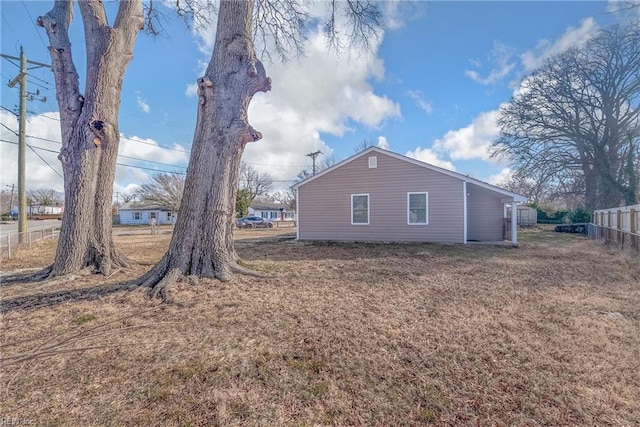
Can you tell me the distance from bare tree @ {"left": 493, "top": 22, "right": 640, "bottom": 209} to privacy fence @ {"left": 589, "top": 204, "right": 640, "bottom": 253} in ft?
20.1

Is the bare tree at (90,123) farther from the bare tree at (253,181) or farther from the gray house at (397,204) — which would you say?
the bare tree at (253,181)

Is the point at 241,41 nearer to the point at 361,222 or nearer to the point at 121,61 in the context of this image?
the point at 121,61

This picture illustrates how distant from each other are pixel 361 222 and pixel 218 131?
8213mm

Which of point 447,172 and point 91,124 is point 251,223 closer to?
point 447,172

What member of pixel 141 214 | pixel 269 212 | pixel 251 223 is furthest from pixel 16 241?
pixel 269 212

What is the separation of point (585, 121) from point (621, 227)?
503 inches

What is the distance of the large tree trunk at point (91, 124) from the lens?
5523 millimetres

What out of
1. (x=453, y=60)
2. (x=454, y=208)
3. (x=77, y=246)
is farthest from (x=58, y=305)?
(x=453, y=60)

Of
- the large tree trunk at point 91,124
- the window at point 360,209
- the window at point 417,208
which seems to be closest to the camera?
the large tree trunk at point 91,124


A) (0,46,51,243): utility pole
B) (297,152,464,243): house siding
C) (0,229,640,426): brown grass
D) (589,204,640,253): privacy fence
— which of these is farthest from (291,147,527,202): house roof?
(0,46,51,243): utility pole

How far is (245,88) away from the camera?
16.5ft

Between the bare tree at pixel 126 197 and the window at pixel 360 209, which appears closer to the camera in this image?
the window at pixel 360 209

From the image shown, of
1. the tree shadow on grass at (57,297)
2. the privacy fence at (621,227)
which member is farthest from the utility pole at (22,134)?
the privacy fence at (621,227)

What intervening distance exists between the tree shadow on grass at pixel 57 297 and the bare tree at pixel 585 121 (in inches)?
956
